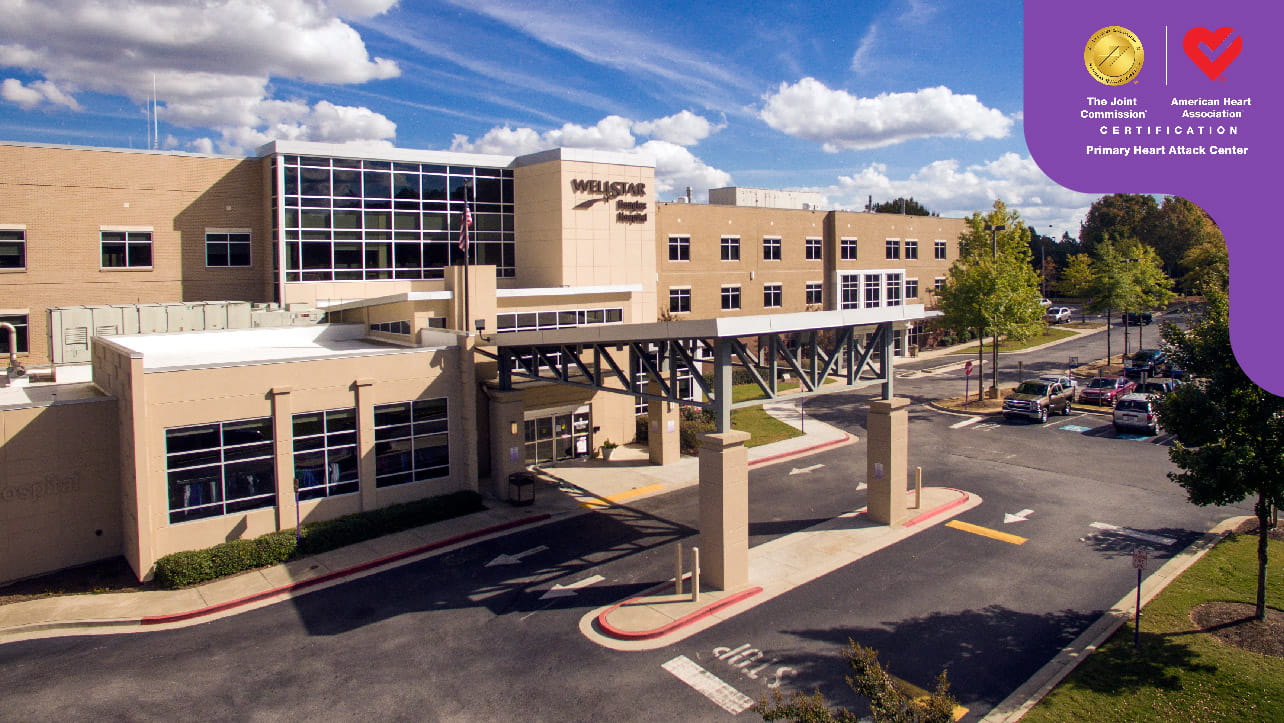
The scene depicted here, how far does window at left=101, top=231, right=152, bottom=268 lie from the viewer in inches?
1194

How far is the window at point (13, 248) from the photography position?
2869 centimetres

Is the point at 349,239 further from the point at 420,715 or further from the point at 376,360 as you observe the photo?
the point at 420,715

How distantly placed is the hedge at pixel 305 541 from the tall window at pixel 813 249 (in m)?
35.7

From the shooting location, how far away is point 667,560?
1953cm

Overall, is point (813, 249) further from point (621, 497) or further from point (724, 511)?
point (724, 511)

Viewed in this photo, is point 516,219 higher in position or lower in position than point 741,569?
higher

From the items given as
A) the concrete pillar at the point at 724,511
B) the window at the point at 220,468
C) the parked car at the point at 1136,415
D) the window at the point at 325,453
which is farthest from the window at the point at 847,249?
the window at the point at 220,468

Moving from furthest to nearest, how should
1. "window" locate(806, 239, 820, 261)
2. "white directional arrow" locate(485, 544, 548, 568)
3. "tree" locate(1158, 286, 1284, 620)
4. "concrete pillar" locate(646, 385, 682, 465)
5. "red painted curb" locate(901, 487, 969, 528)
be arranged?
"window" locate(806, 239, 820, 261) → "concrete pillar" locate(646, 385, 682, 465) → "red painted curb" locate(901, 487, 969, 528) → "white directional arrow" locate(485, 544, 548, 568) → "tree" locate(1158, 286, 1284, 620)

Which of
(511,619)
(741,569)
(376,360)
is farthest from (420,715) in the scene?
(376,360)

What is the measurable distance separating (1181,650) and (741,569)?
8.06 meters

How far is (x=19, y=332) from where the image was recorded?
29.2 meters

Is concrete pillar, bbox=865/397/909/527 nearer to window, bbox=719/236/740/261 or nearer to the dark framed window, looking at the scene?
window, bbox=719/236/740/261

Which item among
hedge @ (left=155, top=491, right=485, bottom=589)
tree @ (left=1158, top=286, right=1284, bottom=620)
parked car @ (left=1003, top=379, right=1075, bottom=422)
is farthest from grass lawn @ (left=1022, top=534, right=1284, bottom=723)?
parked car @ (left=1003, top=379, right=1075, bottom=422)

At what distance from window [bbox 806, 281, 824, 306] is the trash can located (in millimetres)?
34204
